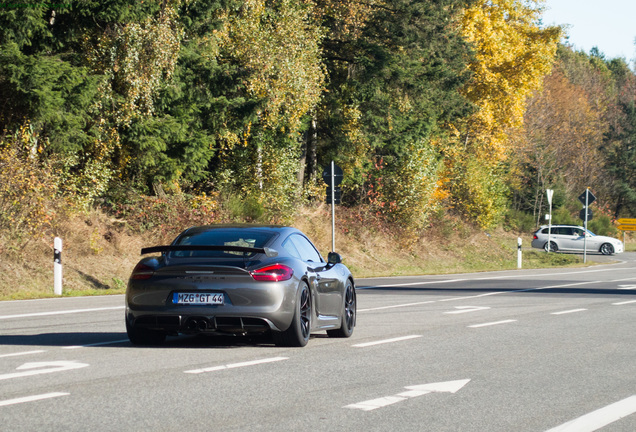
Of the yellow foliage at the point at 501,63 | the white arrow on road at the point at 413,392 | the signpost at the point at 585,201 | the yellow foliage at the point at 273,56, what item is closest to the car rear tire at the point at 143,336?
the white arrow on road at the point at 413,392

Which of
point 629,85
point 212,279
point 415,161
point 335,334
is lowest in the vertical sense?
point 335,334

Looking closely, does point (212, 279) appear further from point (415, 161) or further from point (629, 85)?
point (629, 85)

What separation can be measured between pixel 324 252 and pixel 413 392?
25.9m

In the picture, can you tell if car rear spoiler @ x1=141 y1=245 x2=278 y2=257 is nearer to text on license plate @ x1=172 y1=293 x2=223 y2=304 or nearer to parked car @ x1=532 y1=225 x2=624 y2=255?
text on license plate @ x1=172 y1=293 x2=223 y2=304

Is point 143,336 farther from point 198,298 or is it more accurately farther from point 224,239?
point 224,239

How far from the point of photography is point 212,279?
31.2 feet

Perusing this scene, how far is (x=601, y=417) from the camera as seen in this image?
21.2 feet

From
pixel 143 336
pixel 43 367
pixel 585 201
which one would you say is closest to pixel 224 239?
pixel 143 336

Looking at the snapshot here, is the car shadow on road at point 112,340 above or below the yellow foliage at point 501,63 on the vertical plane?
below

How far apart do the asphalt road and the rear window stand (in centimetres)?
105

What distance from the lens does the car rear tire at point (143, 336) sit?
1005 cm

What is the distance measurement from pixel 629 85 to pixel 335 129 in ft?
229

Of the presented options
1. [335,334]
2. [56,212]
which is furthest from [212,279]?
[56,212]

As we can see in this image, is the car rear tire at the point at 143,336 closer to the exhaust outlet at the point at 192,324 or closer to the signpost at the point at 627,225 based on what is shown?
the exhaust outlet at the point at 192,324
